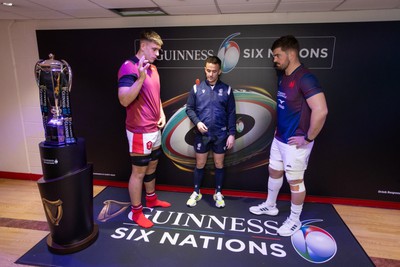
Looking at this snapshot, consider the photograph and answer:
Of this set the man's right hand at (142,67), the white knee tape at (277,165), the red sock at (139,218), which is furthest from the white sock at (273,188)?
the man's right hand at (142,67)

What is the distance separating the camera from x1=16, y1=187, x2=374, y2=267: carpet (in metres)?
1.87

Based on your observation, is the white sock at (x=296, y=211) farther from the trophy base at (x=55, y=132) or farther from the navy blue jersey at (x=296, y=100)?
the trophy base at (x=55, y=132)

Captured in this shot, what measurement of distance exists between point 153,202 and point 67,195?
37.8 inches

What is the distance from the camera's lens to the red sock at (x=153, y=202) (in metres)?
2.58

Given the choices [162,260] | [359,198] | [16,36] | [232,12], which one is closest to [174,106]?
[232,12]

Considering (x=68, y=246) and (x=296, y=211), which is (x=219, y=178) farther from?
(x=68, y=246)

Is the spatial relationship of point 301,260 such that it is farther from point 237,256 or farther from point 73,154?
point 73,154

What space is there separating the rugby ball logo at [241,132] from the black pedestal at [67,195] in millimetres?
1125

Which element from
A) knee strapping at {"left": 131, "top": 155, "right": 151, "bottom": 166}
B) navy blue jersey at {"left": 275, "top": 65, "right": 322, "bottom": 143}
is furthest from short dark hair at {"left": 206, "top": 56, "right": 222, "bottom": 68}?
knee strapping at {"left": 131, "top": 155, "right": 151, "bottom": 166}

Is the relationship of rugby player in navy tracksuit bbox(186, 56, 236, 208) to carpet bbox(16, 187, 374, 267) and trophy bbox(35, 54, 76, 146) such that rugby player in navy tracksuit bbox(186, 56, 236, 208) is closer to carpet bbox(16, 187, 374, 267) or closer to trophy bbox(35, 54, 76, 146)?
carpet bbox(16, 187, 374, 267)

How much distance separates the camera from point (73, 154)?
5.97 ft

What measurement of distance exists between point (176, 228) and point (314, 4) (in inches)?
92.3

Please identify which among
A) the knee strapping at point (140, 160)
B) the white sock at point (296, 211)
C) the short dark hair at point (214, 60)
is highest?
the short dark hair at point (214, 60)

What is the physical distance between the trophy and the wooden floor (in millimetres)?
977
